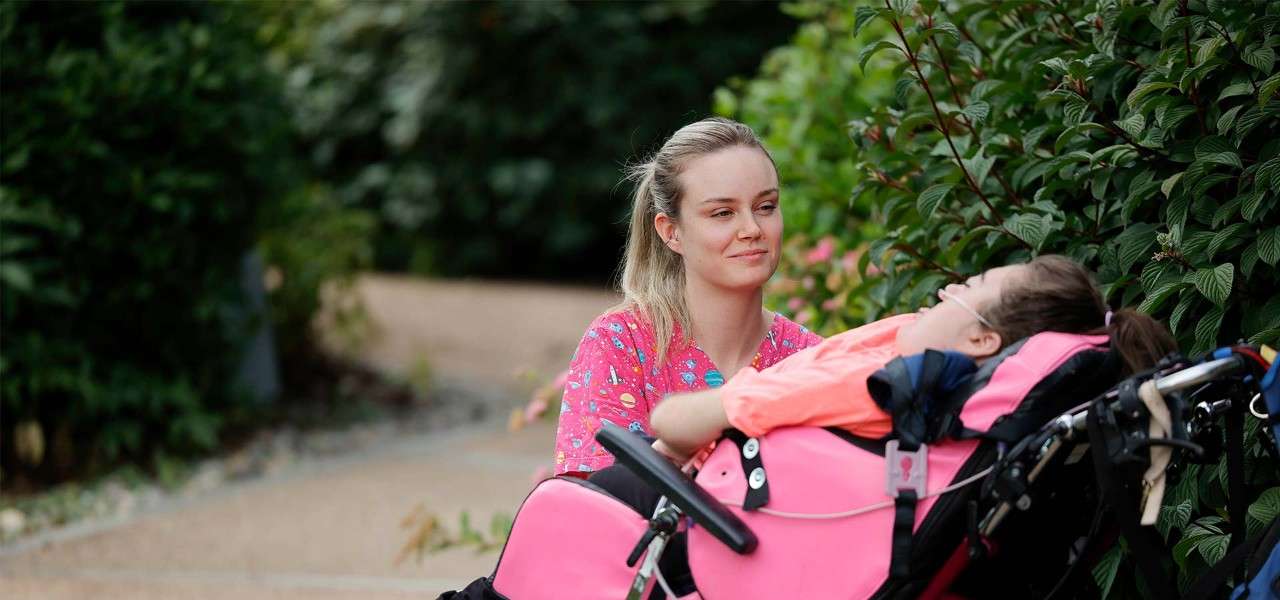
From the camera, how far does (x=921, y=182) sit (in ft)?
10.5

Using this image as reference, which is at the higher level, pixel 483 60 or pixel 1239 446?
pixel 483 60

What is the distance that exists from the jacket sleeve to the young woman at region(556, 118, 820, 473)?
499mm

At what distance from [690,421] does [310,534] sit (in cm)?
327

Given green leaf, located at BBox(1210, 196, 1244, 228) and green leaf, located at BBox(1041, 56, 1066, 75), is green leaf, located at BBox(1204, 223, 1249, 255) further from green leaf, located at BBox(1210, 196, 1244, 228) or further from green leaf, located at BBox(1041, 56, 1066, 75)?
green leaf, located at BBox(1041, 56, 1066, 75)

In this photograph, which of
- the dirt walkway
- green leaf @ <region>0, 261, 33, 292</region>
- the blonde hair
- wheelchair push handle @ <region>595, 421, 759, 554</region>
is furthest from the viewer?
green leaf @ <region>0, 261, 33, 292</region>

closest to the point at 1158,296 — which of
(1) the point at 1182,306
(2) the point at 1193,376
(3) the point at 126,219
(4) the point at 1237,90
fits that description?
(1) the point at 1182,306

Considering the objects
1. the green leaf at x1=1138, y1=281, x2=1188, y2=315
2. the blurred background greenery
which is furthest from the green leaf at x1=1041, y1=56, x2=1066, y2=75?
the blurred background greenery

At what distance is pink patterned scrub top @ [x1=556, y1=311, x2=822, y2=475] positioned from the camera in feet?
8.55

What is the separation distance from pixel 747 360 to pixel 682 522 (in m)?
0.66

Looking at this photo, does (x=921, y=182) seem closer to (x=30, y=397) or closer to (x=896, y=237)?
(x=896, y=237)

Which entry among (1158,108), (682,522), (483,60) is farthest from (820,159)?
(483,60)

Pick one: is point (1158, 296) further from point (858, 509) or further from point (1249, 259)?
point (858, 509)

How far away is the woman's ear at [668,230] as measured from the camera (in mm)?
2756

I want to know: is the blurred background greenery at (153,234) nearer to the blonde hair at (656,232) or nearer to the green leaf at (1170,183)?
the blonde hair at (656,232)
